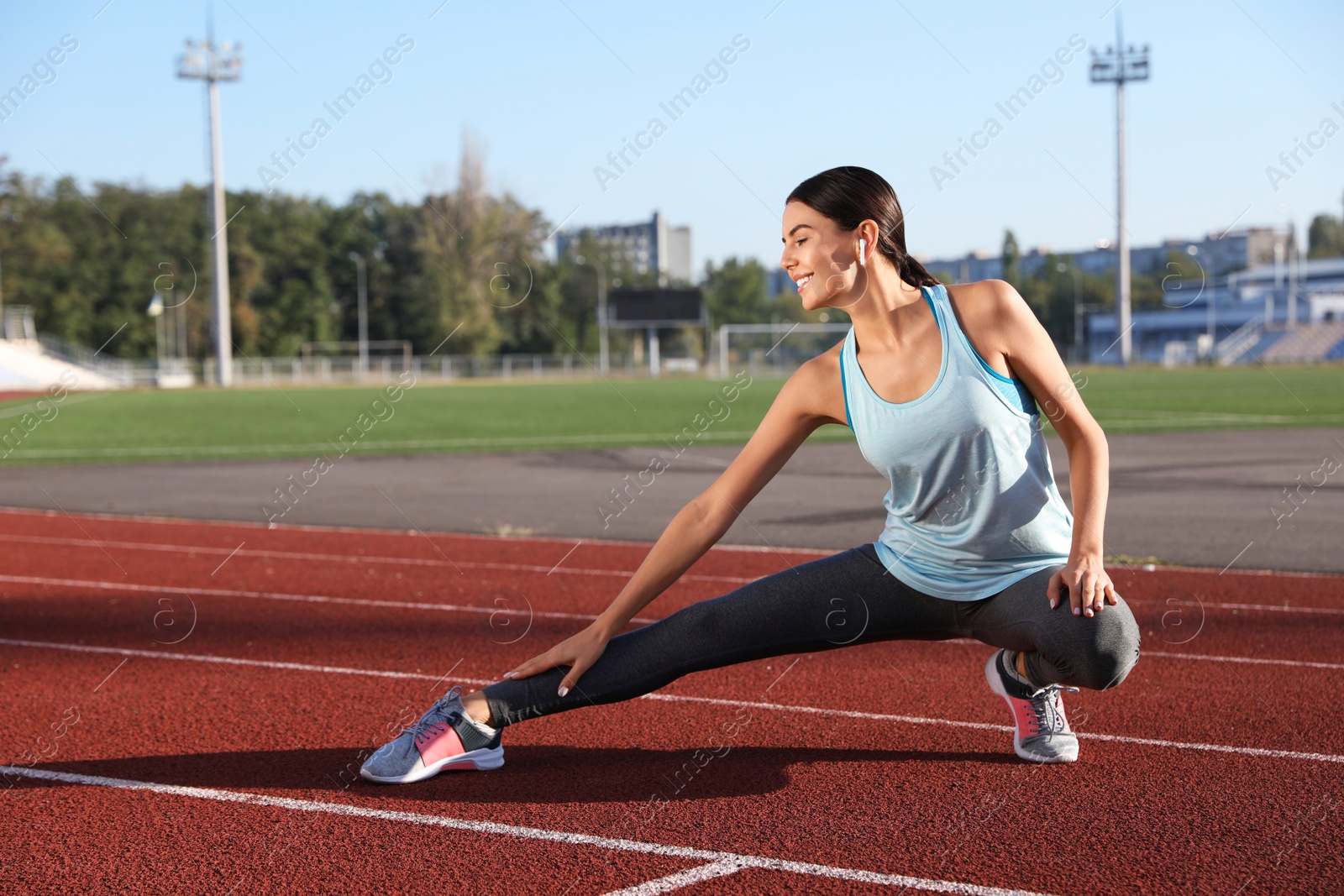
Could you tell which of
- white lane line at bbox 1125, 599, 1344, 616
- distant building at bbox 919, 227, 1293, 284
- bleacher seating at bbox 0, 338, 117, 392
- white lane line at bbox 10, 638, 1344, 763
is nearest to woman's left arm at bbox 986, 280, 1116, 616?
white lane line at bbox 10, 638, 1344, 763

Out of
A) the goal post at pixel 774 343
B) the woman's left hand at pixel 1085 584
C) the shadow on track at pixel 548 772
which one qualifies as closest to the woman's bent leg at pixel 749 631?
the shadow on track at pixel 548 772

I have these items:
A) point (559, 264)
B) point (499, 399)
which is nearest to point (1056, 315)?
point (559, 264)

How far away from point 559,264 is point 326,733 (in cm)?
7869

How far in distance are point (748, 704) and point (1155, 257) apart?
113m

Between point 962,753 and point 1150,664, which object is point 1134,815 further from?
point 1150,664

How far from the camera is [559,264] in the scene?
81375 millimetres

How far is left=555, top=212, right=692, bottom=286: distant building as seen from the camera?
93.5 m

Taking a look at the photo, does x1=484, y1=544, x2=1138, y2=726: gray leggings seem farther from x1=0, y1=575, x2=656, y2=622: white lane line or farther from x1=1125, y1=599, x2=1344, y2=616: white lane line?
x1=1125, y1=599, x2=1344, y2=616: white lane line

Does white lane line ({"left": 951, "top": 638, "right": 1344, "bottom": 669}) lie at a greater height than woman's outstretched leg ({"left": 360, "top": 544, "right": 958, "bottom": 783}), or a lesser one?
lesser

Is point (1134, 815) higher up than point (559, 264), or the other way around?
point (559, 264)

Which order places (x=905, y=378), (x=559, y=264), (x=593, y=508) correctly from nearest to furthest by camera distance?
(x=905, y=378) < (x=593, y=508) < (x=559, y=264)

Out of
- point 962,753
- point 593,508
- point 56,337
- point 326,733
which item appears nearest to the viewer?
point 962,753

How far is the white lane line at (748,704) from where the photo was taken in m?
3.82

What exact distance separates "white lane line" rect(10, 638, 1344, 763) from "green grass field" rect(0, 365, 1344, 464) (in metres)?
6.98
